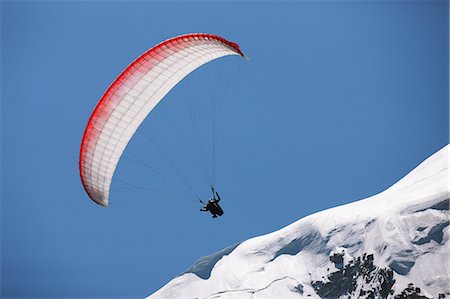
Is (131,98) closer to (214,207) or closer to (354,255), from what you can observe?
(214,207)

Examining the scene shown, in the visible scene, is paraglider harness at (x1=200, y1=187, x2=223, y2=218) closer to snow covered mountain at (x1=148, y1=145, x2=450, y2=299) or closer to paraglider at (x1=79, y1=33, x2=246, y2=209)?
paraglider at (x1=79, y1=33, x2=246, y2=209)

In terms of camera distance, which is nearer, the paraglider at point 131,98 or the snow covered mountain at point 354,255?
the paraglider at point 131,98

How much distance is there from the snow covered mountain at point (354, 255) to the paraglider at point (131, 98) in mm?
60485

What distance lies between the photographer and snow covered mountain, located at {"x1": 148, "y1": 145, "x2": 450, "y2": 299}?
83562 mm

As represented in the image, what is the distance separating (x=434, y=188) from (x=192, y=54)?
8158cm

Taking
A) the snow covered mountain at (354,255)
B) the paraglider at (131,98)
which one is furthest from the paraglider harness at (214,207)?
the snow covered mountain at (354,255)

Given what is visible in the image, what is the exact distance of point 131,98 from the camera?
25.8 meters

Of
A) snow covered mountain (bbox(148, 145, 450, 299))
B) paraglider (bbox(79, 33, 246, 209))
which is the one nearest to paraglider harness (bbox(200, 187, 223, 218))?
paraglider (bbox(79, 33, 246, 209))

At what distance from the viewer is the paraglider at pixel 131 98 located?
25383 millimetres

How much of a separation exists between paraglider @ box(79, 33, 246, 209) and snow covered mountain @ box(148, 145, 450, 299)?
6048 centimetres

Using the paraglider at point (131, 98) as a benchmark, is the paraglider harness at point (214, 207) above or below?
below

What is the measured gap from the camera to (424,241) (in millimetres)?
85438

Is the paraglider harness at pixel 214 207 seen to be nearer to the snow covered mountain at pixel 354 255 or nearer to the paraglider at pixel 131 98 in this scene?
the paraglider at pixel 131 98

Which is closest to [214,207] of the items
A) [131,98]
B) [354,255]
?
[131,98]
